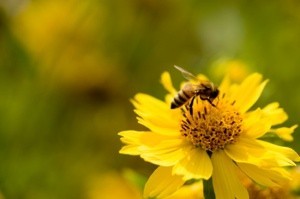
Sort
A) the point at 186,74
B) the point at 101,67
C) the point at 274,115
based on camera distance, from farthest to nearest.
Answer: the point at 101,67 < the point at 186,74 < the point at 274,115

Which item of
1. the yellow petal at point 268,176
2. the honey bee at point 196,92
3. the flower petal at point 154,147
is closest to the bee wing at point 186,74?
the honey bee at point 196,92

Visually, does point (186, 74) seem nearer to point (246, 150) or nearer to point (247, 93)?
point (247, 93)

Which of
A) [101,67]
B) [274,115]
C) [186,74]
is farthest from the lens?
[101,67]

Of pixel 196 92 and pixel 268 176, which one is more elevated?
pixel 196 92

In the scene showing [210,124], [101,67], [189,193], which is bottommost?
[189,193]

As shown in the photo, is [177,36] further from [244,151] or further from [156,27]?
[244,151]

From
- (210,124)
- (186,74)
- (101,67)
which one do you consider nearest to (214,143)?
(210,124)

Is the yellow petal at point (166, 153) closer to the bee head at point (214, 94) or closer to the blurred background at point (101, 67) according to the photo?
the bee head at point (214, 94)

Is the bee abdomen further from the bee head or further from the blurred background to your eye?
the blurred background
